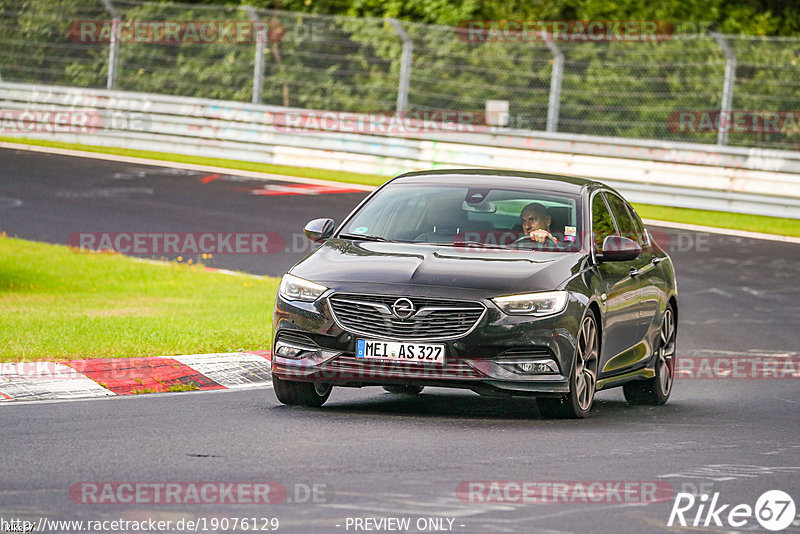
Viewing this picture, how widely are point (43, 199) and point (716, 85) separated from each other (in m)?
11.1

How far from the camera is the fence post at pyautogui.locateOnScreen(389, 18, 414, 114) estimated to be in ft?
88.6

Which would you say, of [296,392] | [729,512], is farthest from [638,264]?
[729,512]

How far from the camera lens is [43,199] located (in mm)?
22719

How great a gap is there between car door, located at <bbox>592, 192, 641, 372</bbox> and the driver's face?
35 centimetres

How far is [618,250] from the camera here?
10.2 m

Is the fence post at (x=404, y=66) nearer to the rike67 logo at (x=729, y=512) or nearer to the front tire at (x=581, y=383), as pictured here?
the front tire at (x=581, y=383)

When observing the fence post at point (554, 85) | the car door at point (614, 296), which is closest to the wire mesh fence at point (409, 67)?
the fence post at point (554, 85)

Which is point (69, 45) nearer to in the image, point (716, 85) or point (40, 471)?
point (716, 85)

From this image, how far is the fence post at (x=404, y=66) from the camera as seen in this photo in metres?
27.0

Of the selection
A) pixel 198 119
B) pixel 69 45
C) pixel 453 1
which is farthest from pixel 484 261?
pixel 453 1

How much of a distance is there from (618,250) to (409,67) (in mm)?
17267

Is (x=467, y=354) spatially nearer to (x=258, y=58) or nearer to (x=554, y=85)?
(x=554, y=85)

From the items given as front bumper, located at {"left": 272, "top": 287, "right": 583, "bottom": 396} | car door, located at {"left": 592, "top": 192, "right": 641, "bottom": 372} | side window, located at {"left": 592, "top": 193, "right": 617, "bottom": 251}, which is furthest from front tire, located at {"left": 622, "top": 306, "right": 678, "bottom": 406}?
front bumper, located at {"left": 272, "top": 287, "right": 583, "bottom": 396}

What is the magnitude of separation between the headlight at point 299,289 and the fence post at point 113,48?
20185mm
